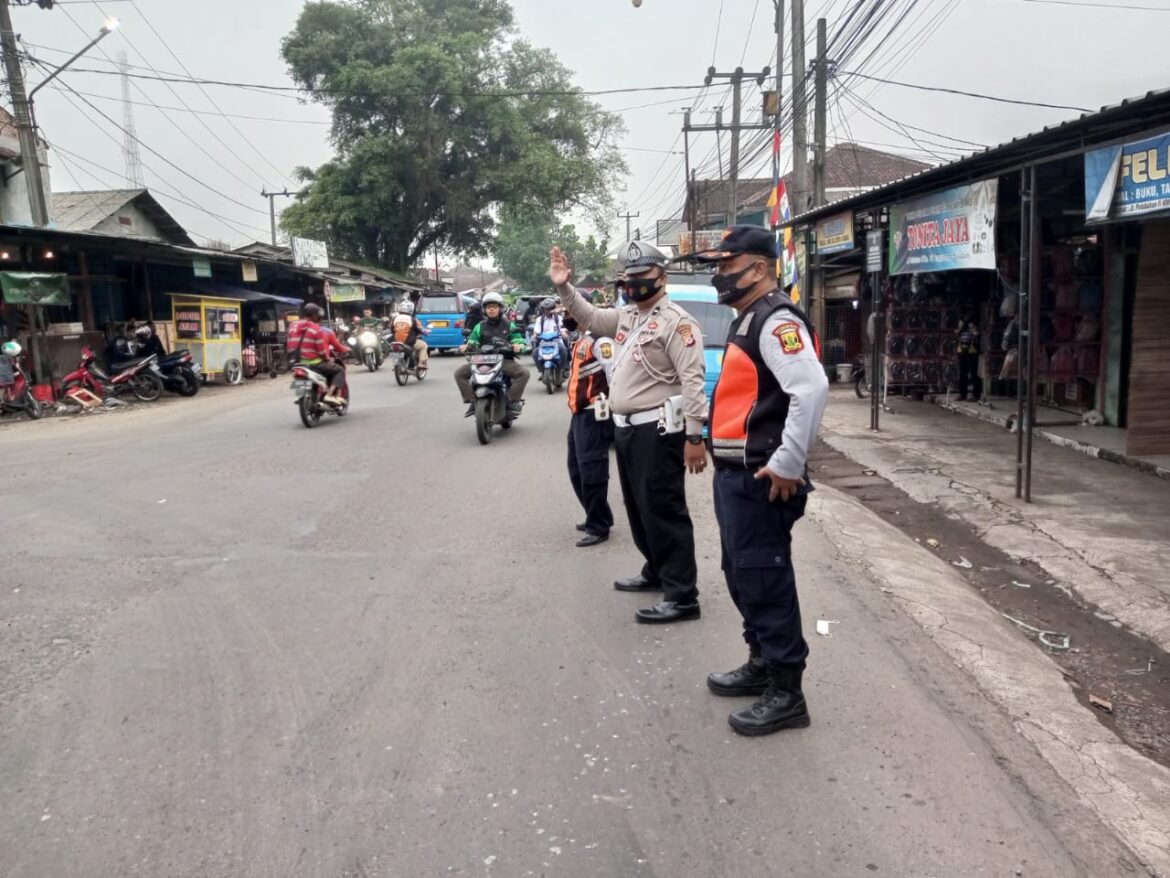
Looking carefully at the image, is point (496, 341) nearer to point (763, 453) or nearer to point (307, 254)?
point (763, 453)

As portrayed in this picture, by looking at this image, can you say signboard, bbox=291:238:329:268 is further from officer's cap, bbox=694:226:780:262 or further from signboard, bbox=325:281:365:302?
officer's cap, bbox=694:226:780:262

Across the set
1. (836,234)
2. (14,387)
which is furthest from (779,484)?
(14,387)

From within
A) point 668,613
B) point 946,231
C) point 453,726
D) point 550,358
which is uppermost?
point 946,231

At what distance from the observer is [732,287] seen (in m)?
3.59

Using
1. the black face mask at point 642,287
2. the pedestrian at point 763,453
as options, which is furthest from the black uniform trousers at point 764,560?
the black face mask at point 642,287

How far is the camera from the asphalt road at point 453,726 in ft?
9.37

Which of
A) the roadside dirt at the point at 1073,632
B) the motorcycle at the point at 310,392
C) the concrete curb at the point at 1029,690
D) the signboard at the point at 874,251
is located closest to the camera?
the concrete curb at the point at 1029,690

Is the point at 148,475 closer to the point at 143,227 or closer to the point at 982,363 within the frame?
the point at 982,363

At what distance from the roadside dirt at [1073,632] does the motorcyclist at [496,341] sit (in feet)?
15.2

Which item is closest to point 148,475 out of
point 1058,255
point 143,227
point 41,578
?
point 41,578

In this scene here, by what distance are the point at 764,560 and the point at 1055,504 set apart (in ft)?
17.7

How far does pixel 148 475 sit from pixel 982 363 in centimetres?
1146

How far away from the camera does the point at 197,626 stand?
4836 mm

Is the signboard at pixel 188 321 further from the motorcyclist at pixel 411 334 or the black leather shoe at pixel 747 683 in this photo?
the black leather shoe at pixel 747 683
